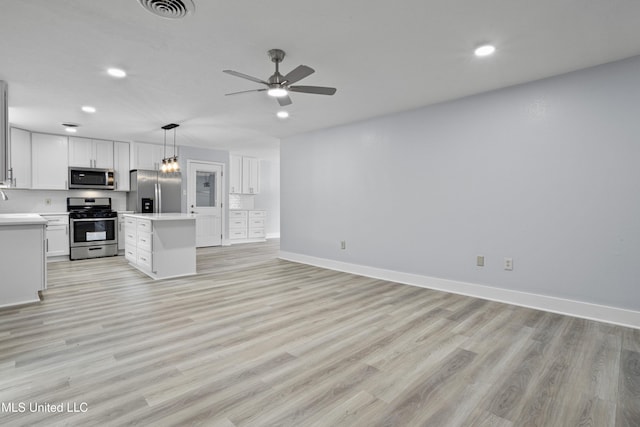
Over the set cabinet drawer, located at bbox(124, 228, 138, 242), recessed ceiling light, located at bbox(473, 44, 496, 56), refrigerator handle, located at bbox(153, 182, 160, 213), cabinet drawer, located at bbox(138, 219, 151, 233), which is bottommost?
cabinet drawer, located at bbox(124, 228, 138, 242)

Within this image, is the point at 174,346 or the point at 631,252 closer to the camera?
the point at 174,346

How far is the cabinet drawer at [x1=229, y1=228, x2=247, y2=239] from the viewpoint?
8.06 meters

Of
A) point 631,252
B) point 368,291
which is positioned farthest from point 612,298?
point 368,291

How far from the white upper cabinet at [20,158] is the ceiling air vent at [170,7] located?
5297 mm

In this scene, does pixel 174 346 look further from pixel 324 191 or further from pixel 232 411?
pixel 324 191

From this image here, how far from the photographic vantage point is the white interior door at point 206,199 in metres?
7.33

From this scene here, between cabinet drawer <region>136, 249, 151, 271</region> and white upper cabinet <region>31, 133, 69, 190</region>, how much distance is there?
2.62 metres

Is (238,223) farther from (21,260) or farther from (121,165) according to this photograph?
(21,260)

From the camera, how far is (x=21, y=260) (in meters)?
3.22

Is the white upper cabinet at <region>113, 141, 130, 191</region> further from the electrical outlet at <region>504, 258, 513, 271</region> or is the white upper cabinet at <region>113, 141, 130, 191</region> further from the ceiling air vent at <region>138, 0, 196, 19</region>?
the electrical outlet at <region>504, 258, 513, 271</region>

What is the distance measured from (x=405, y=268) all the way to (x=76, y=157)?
21.5 feet

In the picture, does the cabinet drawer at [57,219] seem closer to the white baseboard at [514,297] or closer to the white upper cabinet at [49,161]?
the white upper cabinet at [49,161]

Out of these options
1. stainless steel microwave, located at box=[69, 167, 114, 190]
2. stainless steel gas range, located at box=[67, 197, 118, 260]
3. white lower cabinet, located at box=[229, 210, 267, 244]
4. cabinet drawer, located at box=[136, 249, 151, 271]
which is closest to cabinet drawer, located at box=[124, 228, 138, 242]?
cabinet drawer, located at box=[136, 249, 151, 271]

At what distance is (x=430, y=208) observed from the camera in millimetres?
4074
